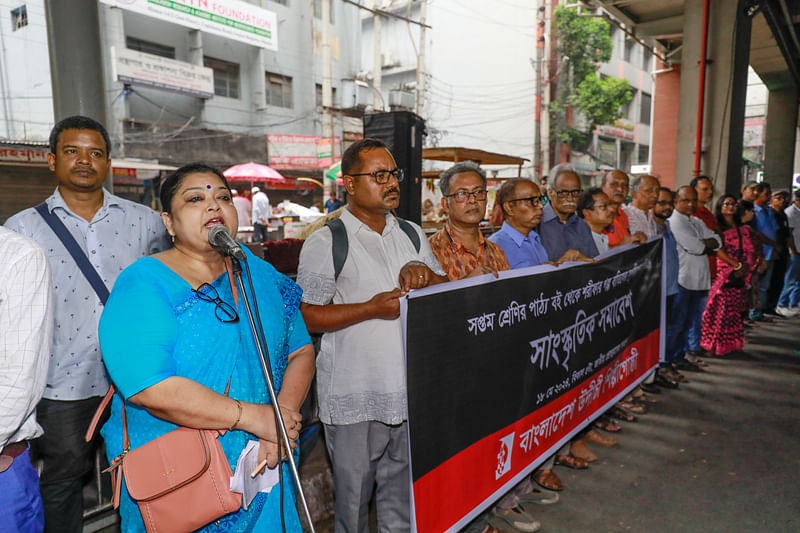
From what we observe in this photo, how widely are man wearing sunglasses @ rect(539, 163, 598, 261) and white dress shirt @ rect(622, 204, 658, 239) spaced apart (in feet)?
3.78

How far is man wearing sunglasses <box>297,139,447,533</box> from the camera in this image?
2.08m

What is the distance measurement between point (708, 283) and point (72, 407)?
548cm

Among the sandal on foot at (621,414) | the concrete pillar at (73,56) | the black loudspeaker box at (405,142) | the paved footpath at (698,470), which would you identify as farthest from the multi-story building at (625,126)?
the concrete pillar at (73,56)

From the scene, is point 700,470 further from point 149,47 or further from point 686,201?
point 149,47

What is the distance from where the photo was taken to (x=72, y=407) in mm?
2057

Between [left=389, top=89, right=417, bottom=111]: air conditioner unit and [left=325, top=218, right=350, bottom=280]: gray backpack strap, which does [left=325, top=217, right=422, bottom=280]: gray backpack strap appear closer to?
[left=325, top=218, right=350, bottom=280]: gray backpack strap

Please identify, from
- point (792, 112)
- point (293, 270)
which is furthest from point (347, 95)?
point (293, 270)

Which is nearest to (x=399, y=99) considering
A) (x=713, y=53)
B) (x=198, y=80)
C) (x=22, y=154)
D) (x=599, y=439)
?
(x=198, y=80)

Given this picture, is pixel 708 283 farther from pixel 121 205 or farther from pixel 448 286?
pixel 121 205

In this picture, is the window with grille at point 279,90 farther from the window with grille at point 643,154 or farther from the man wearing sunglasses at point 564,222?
the window with grille at point 643,154

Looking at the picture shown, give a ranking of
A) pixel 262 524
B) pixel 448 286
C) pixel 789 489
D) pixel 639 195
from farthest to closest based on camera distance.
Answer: pixel 639 195, pixel 789 489, pixel 448 286, pixel 262 524

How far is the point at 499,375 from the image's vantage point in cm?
255

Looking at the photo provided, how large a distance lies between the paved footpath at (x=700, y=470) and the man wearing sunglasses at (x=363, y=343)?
1.22m

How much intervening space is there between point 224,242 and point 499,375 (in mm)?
1596
